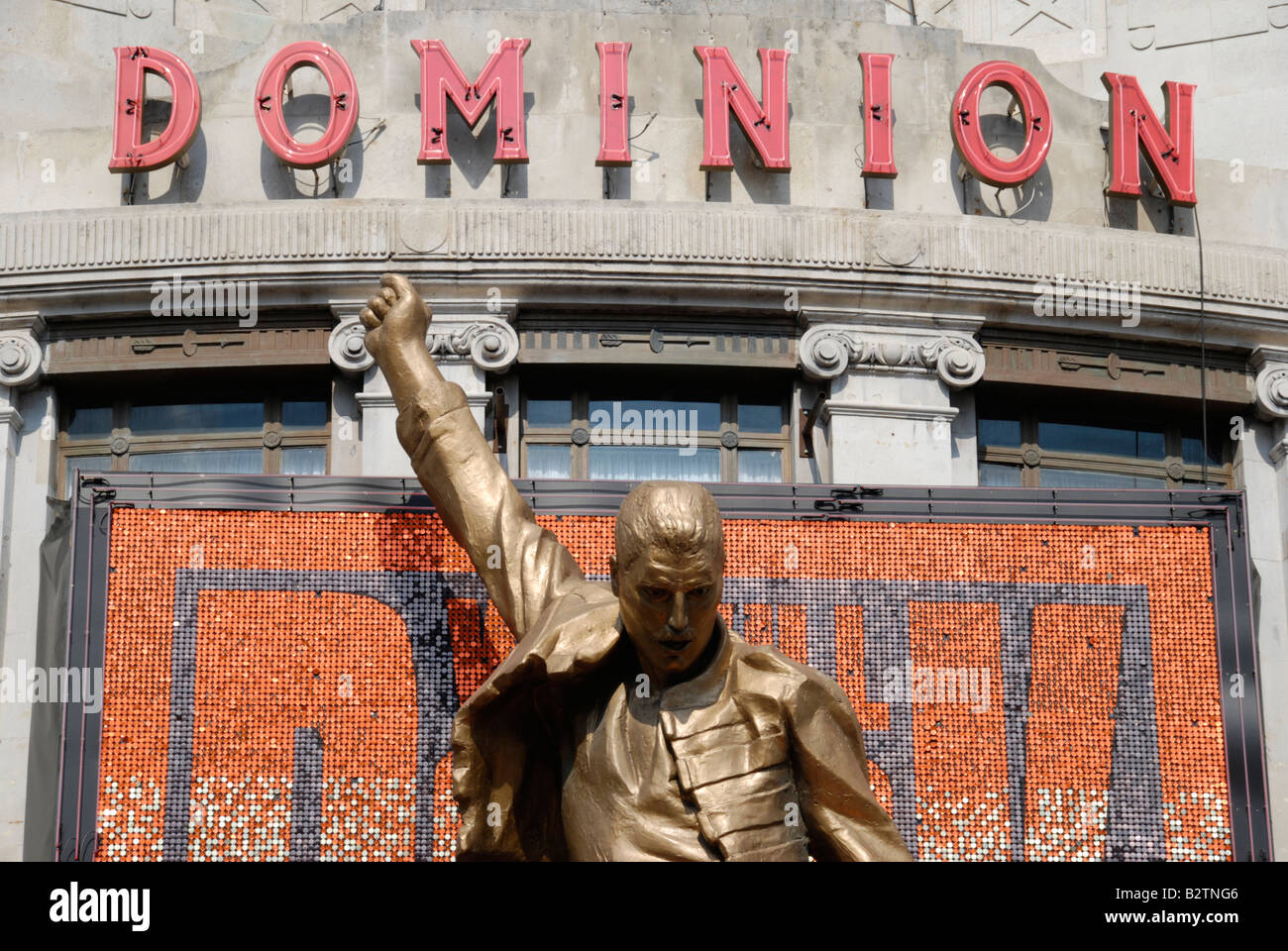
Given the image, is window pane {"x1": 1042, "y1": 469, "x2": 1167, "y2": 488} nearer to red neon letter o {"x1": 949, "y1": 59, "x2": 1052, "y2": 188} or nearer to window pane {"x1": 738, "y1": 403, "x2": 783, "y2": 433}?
window pane {"x1": 738, "y1": 403, "x2": 783, "y2": 433}

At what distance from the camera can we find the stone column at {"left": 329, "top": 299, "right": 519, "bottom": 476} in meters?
20.8

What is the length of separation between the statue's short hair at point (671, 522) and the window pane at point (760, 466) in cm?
918

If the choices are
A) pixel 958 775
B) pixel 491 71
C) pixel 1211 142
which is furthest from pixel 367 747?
pixel 1211 142

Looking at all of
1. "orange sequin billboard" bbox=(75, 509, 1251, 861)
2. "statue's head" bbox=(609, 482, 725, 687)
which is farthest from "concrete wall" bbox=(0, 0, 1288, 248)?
"statue's head" bbox=(609, 482, 725, 687)

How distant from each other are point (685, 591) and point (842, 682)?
6.51 metres

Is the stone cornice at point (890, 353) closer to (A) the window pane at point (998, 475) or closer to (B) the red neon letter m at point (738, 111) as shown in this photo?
(A) the window pane at point (998, 475)

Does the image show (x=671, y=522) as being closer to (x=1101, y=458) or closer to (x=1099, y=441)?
(x=1101, y=458)

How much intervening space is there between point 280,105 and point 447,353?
2.79 meters

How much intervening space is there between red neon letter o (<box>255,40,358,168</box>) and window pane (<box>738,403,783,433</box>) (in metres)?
4.22

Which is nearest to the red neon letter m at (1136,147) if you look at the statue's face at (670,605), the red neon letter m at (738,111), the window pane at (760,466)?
the red neon letter m at (738,111)

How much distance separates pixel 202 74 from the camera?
879 inches

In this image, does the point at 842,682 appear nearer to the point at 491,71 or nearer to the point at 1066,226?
the point at 1066,226

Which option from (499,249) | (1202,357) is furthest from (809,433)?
(1202,357)

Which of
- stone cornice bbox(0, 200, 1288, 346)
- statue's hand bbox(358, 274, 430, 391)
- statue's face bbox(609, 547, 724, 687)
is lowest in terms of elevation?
statue's face bbox(609, 547, 724, 687)
